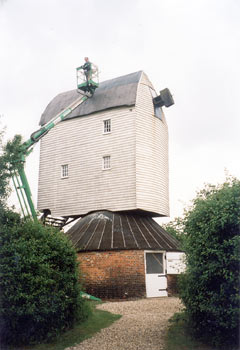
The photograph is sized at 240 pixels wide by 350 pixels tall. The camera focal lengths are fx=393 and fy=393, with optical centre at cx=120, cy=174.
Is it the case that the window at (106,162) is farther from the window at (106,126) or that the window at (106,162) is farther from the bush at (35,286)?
the bush at (35,286)

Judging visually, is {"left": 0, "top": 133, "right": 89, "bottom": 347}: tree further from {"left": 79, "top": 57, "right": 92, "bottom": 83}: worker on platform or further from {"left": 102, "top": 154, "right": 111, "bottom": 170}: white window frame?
{"left": 79, "top": 57, "right": 92, "bottom": 83}: worker on platform

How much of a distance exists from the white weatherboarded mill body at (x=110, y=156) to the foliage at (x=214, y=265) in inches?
482

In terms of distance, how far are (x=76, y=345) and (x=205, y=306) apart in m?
3.79

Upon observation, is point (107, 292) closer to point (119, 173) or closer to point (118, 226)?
point (118, 226)

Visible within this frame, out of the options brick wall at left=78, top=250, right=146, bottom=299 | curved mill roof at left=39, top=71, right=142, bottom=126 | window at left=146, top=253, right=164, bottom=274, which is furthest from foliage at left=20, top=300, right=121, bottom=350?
curved mill roof at left=39, top=71, right=142, bottom=126

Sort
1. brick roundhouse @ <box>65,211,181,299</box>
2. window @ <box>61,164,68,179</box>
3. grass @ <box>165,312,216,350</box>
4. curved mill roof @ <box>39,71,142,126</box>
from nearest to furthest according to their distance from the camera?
grass @ <box>165,312,216,350</box> < brick roundhouse @ <box>65,211,181,299</box> < curved mill roof @ <box>39,71,142,126</box> < window @ <box>61,164,68,179</box>

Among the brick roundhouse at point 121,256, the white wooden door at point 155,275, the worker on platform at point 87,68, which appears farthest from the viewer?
the worker on platform at point 87,68

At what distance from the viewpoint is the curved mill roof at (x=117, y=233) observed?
20.2m

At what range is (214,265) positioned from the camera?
30.7 ft

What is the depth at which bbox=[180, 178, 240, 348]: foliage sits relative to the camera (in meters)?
9.08

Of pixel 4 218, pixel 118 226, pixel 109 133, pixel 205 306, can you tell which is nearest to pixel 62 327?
pixel 4 218

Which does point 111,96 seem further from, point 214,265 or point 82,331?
point 214,265

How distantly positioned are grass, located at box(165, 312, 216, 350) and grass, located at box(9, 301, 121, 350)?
2.15 m

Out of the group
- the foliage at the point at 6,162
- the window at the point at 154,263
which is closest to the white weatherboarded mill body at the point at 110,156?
the window at the point at 154,263
